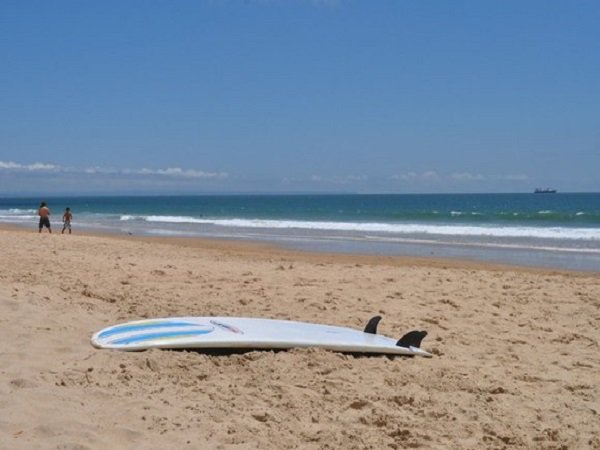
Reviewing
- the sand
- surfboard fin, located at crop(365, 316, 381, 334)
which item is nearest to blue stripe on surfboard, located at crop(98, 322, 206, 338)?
the sand

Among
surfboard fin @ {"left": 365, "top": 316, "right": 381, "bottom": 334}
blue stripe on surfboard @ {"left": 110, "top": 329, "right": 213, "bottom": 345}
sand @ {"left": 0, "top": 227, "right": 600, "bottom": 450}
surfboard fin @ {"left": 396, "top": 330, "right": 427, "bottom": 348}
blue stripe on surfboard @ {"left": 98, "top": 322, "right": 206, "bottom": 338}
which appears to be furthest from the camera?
surfboard fin @ {"left": 365, "top": 316, "right": 381, "bottom": 334}

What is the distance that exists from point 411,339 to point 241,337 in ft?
4.66

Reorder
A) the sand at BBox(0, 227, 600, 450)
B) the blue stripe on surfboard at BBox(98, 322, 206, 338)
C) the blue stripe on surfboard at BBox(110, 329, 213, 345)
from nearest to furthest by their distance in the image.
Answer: the sand at BBox(0, 227, 600, 450), the blue stripe on surfboard at BBox(110, 329, 213, 345), the blue stripe on surfboard at BBox(98, 322, 206, 338)

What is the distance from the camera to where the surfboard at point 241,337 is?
4977 millimetres

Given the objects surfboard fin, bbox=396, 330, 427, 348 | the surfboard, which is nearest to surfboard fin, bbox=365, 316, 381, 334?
the surfboard

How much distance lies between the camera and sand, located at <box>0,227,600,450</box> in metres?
3.55

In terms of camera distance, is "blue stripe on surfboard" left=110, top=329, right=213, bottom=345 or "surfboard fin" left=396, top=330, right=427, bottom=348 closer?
"blue stripe on surfboard" left=110, top=329, right=213, bottom=345

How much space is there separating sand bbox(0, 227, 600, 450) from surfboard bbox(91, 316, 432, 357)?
125 millimetres

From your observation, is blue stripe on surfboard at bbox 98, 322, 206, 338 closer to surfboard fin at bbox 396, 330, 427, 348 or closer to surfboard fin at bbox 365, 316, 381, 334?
surfboard fin at bbox 365, 316, 381, 334

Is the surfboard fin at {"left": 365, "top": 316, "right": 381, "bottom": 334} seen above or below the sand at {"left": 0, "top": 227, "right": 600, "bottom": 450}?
above

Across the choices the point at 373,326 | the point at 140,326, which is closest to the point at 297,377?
the point at 373,326

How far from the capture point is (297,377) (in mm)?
4566

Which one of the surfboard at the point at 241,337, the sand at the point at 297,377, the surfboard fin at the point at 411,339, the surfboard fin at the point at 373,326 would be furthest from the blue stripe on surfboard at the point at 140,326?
the surfboard fin at the point at 411,339

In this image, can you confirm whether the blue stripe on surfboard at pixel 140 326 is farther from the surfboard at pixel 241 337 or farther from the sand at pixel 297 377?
the sand at pixel 297 377
